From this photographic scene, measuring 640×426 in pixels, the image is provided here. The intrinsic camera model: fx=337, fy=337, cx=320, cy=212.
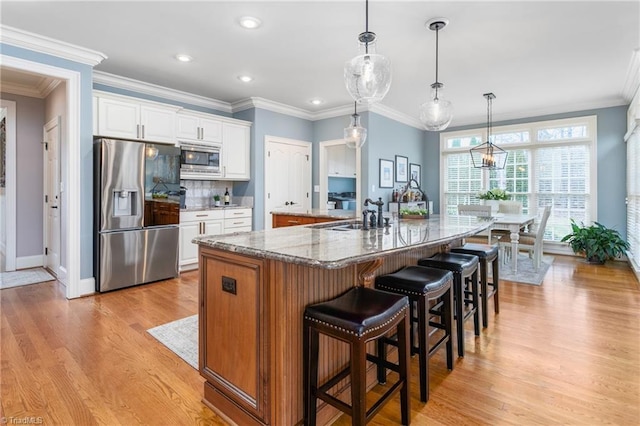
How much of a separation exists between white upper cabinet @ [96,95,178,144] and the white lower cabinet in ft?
3.56

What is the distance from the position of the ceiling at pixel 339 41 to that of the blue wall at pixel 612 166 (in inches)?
32.1

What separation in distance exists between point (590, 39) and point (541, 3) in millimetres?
1084

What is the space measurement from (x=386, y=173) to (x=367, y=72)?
3.93m

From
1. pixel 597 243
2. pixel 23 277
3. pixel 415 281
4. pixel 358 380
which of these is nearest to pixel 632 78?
pixel 597 243

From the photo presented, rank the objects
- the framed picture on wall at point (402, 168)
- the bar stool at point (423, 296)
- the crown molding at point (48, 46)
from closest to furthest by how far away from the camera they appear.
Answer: the bar stool at point (423, 296) → the crown molding at point (48, 46) → the framed picture on wall at point (402, 168)

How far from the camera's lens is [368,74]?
233cm

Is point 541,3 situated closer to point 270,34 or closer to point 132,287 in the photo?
point 270,34

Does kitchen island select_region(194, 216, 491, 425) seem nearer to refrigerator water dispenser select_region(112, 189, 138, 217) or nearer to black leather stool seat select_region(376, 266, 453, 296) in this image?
black leather stool seat select_region(376, 266, 453, 296)

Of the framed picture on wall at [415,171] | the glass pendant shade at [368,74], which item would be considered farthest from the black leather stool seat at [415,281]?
the framed picture on wall at [415,171]

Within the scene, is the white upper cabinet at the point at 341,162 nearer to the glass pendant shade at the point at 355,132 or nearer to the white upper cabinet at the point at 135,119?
the glass pendant shade at the point at 355,132

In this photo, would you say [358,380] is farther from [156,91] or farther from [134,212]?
[156,91]

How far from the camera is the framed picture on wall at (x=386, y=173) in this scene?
6015mm

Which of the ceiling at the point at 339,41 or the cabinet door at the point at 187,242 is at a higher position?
the ceiling at the point at 339,41

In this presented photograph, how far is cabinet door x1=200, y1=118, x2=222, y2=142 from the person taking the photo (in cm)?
504
